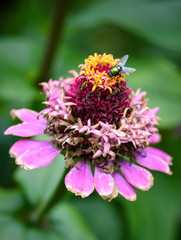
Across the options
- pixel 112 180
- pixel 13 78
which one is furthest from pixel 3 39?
pixel 112 180

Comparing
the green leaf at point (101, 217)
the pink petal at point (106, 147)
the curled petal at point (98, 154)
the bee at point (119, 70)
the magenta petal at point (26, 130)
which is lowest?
the green leaf at point (101, 217)

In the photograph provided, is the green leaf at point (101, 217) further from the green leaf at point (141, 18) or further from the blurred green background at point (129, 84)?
the green leaf at point (141, 18)

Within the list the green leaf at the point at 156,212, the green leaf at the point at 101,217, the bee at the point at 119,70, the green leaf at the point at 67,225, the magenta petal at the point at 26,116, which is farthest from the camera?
the green leaf at the point at 101,217

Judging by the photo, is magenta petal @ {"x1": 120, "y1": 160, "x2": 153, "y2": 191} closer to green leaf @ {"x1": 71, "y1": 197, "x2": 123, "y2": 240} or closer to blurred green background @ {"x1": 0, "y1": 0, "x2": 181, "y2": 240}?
blurred green background @ {"x1": 0, "y1": 0, "x2": 181, "y2": 240}

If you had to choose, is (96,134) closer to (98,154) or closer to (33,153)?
(98,154)

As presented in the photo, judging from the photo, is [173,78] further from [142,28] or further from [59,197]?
[59,197]

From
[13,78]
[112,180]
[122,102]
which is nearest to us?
[112,180]

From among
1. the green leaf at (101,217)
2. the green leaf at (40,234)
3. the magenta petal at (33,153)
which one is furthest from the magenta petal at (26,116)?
the green leaf at (101,217)

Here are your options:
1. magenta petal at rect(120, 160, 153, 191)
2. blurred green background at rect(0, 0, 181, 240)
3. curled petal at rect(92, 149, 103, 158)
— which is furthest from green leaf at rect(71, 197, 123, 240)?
curled petal at rect(92, 149, 103, 158)
